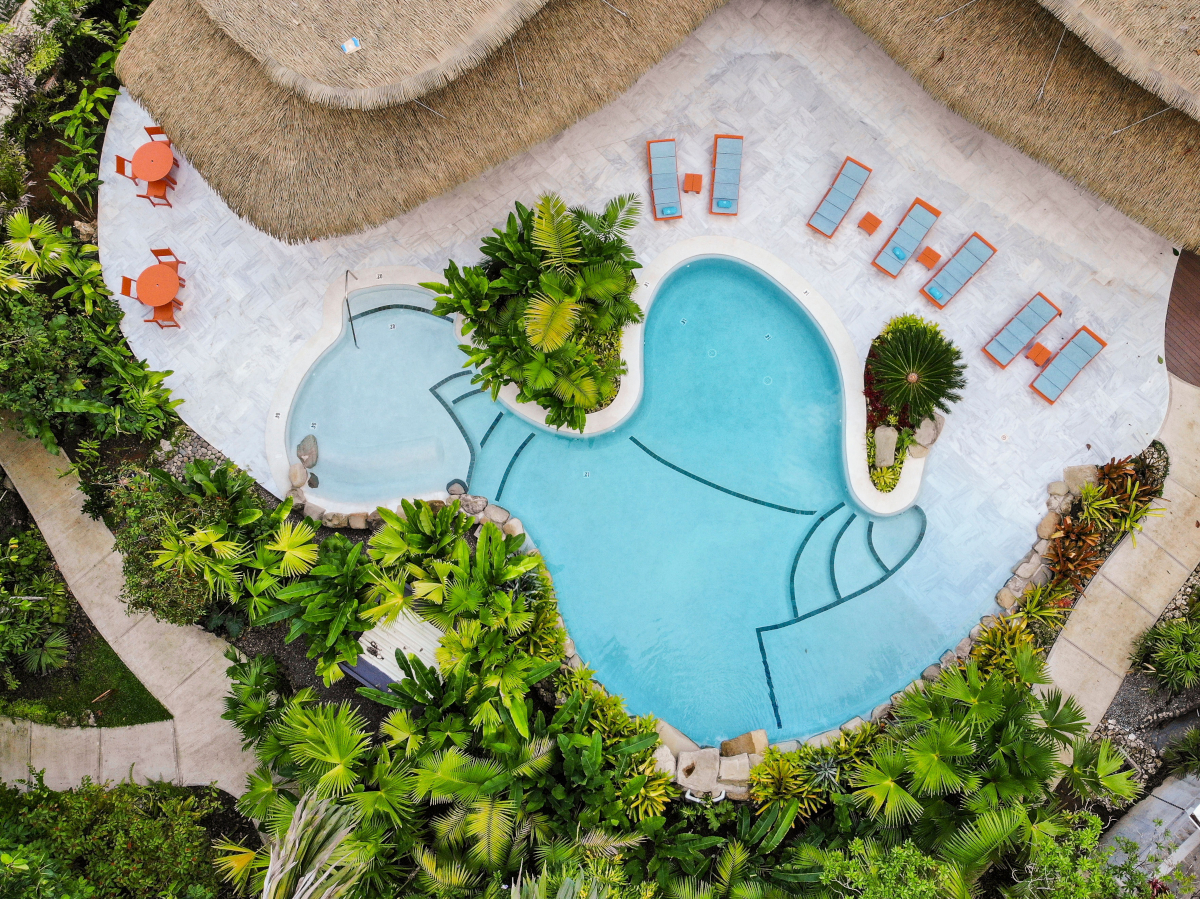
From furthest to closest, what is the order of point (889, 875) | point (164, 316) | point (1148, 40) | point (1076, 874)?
point (164, 316)
point (1148, 40)
point (889, 875)
point (1076, 874)

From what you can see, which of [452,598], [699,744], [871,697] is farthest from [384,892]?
[871,697]

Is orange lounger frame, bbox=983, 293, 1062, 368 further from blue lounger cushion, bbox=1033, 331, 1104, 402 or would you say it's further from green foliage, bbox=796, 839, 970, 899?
green foliage, bbox=796, 839, 970, 899

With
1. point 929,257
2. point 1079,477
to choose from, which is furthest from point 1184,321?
point 929,257

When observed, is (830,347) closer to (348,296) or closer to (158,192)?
(348,296)

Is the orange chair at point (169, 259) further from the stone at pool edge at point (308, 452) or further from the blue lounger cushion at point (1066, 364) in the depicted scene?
the blue lounger cushion at point (1066, 364)

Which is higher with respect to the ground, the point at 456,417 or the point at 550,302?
the point at 550,302

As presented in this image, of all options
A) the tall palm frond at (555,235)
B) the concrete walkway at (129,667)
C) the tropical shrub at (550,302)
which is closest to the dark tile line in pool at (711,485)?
the tropical shrub at (550,302)
